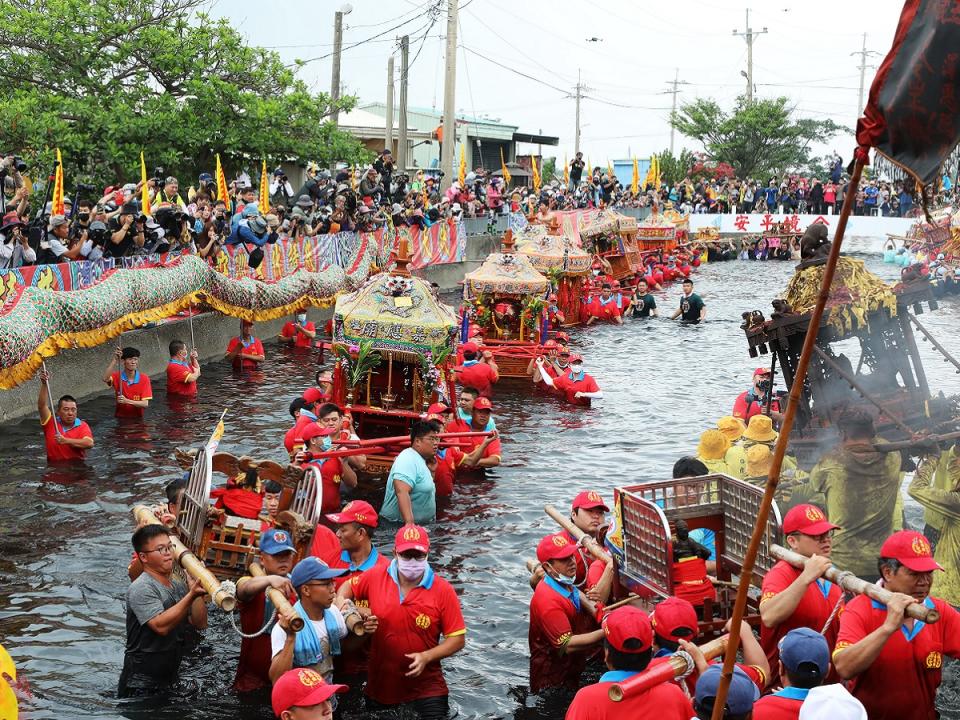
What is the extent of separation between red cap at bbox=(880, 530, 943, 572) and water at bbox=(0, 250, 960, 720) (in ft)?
9.04

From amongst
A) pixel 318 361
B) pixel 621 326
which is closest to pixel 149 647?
pixel 318 361

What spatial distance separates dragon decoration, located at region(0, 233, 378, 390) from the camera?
14352mm

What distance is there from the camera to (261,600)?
306 inches

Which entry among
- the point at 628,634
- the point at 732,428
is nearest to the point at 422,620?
the point at 628,634

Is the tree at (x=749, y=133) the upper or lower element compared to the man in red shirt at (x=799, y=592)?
upper

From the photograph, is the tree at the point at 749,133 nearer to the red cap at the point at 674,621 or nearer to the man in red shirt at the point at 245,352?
the man in red shirt at the point at 245,352

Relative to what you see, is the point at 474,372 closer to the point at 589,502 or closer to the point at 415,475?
the point at 415,475

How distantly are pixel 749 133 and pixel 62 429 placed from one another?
60.9 m

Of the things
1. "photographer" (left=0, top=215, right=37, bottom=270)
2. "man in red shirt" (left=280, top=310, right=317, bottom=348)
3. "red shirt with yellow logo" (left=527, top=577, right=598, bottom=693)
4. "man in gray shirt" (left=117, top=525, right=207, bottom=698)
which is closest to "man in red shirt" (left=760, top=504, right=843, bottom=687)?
"red shirt with yellow logo" (left=527, top=577, right=598, bottom=693)

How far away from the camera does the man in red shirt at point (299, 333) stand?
976 inches

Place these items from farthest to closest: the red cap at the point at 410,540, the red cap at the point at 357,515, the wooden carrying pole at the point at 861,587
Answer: the red cap at the point at 357,515, the red cap at the point at 410,540, the wooden carrying pole at the point at 861,587

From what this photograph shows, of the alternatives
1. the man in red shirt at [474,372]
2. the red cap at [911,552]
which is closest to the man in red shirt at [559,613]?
the red cap at [911,552]

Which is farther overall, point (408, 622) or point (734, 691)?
point (408, 622)

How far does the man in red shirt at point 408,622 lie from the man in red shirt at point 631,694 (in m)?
2.11
